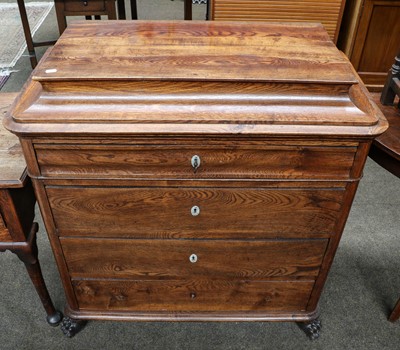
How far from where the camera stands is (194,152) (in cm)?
101

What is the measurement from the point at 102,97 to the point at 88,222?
35 cm

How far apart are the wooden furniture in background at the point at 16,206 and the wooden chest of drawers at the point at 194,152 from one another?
0.28 ft

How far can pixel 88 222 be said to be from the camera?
1160 mm

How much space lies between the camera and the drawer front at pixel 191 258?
1.22 m

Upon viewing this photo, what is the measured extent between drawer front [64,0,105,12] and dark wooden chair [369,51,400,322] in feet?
5.76

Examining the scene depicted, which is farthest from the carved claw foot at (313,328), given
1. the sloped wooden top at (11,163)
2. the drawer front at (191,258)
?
the sloped wooden top at (11,163)

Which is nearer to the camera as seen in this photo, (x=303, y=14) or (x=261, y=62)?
(x=261, y=62)

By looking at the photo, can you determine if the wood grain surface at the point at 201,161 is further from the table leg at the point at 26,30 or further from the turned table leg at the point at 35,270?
Result: the table leg at the point at 26,30

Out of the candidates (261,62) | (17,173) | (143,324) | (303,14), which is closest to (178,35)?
(261,62)

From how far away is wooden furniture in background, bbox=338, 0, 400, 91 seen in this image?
7.48ft

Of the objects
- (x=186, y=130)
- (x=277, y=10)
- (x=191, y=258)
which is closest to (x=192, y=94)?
(x=186, y=130)

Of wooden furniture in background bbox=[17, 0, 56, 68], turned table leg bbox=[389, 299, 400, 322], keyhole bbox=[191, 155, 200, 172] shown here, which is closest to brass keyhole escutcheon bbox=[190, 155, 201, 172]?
keyhole bbox=[191, 155, 200, 172]

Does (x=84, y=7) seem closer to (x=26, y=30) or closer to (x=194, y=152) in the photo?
(x=26, y=30)

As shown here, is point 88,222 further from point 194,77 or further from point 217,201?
point 194,77
